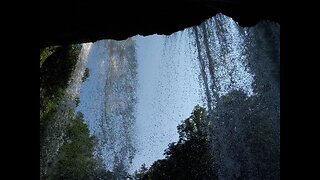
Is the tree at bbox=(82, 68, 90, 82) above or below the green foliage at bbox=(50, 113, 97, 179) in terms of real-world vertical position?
above

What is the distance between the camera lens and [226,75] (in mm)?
10133

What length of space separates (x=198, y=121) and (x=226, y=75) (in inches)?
436

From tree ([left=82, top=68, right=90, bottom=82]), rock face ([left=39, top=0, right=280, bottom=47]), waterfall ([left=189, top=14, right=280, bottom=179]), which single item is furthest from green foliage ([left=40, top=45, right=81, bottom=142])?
rock face ([left=39, top=0, right=280, bottom=47])

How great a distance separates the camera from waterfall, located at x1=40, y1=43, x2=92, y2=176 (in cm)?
1321

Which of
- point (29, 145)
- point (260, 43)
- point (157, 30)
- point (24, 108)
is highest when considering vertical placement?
point (260, 43)

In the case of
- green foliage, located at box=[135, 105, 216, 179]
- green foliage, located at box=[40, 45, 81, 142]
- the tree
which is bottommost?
green foliage, located at box=[135, 105, 216, 179]

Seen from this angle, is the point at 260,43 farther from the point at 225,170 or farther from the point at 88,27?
the point at 225,170

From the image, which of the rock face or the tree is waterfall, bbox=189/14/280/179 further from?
the tree

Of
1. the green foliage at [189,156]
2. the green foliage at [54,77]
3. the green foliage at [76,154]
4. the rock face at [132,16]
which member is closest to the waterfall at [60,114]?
the green foliage at [54,77]

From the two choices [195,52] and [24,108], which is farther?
[195,52]

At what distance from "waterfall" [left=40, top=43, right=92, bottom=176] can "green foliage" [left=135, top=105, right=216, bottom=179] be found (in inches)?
227

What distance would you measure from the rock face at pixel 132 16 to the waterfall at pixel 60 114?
23.1 feet
